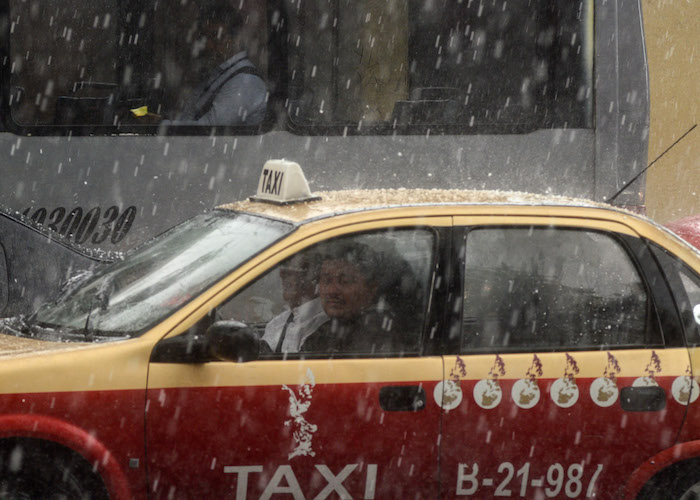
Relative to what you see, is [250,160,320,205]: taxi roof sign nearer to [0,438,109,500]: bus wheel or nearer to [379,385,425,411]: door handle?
[379,385,425,411]: door handle

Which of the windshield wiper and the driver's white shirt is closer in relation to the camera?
the windshield wiper

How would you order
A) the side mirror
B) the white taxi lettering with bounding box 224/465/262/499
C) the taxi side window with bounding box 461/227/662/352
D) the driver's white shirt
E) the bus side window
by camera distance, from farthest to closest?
the bus side window, the driver's white shirt, the taxi side window with bounding box 461/227/662/352, the white taxi lettering with bounding box 224/465/262/499, the side mirror

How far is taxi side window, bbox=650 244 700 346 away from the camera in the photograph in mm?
4328

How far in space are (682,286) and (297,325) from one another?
1.44 metres

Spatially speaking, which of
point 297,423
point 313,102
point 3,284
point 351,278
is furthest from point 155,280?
point 313,102

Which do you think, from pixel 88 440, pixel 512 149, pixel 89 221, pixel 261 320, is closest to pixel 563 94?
pixel 512 149

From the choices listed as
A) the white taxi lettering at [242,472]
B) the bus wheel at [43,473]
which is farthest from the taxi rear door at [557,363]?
the bus wheel at [43,473]

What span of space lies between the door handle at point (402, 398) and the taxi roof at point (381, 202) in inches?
27.4

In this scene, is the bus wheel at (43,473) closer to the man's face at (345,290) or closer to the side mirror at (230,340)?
the side mirror at (230,340)

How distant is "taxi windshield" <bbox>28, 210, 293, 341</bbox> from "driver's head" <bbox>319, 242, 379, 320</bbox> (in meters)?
0.21

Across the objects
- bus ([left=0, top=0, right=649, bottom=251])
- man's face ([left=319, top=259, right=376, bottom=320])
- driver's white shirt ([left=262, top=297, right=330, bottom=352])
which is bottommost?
driver's white shirt ([left=262, top=297, right=330, bottom=352])

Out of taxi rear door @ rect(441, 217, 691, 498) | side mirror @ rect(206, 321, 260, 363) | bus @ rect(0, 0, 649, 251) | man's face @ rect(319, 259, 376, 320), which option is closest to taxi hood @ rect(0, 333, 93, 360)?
side mirror @ rect(206, 321, 260, 363)

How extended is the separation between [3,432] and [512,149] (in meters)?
4.78

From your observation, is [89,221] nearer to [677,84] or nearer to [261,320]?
[261,320]
